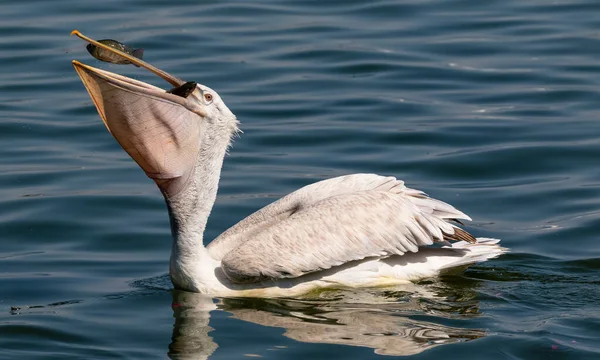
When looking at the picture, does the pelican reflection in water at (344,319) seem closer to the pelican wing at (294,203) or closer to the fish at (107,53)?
the pelican wing at (294,203)

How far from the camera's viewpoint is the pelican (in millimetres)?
6246

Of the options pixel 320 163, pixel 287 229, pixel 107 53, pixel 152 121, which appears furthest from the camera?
pixel 320 163

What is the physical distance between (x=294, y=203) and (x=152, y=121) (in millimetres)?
1084

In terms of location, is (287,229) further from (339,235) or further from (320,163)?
(320,163)

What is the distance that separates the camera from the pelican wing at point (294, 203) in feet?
21.7

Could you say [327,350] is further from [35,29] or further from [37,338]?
[35,29]

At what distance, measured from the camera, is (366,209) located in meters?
6.48

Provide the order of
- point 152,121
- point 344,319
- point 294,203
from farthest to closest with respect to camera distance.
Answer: point 294,203
point 344,319
point 152,121

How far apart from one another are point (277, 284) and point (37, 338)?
1298 mm

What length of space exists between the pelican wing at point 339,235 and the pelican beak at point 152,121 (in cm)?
56

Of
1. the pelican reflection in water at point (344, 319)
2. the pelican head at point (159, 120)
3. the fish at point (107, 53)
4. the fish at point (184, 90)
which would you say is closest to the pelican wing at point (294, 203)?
the pelican reflection in water at point (344, 319)

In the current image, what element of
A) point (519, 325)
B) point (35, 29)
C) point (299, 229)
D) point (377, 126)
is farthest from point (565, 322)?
point (35, 29)

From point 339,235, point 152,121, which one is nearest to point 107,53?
point 152,121

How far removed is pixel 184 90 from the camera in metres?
6.14
